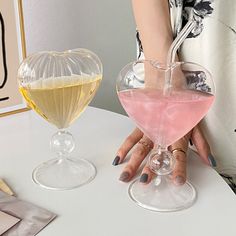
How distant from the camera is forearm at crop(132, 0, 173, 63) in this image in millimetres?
753

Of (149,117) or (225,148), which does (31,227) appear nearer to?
(149,117)

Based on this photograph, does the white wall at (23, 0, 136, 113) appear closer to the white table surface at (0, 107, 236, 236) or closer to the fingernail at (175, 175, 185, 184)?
the white table surface at (0, 107, 236, 236)

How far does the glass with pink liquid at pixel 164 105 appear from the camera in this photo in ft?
1.71

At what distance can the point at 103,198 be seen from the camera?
56 cm

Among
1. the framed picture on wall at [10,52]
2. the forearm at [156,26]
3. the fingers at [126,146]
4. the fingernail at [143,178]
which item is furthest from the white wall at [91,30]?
the fingernail at [143,178]

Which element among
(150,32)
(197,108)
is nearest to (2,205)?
(197,108)

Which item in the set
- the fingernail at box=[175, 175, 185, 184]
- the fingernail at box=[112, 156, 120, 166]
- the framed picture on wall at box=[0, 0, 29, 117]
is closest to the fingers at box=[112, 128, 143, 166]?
the fingernail at box=[112, 156, 120, 166]

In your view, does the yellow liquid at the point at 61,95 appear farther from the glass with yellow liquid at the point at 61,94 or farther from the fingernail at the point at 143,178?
the fingernail at the point at 143,178

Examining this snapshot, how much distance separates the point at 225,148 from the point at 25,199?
37 centimetres

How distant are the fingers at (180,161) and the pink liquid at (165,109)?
71mm

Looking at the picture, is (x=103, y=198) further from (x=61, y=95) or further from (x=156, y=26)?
(x=156, y=26)

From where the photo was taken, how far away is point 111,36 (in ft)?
3.98

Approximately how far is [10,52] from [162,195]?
0.46 metres

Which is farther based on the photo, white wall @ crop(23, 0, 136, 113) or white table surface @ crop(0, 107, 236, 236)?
white wall @ crop(23, 0, 136, 113)
